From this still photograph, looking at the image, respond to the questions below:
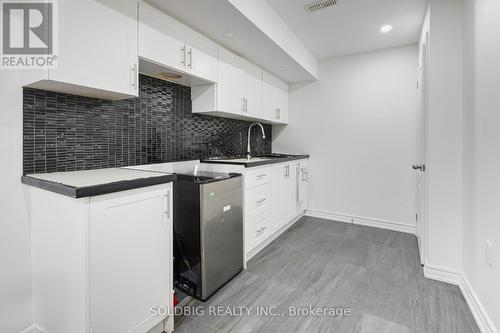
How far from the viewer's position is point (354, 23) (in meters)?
2.71

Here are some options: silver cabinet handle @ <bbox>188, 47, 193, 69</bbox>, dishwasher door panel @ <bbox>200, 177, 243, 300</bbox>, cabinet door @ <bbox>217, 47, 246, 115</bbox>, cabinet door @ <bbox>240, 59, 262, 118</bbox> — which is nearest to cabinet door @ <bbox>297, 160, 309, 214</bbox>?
cabinet door @ <bbox>240, 59, 262, 118</bbox>

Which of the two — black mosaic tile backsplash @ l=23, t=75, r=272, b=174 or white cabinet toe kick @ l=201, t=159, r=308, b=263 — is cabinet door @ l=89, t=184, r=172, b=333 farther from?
white cabinet toe kick @ l=201, t=159, r=308, b=263

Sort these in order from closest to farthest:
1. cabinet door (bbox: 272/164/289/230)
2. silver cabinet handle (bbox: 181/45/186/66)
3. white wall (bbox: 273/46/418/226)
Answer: silver cabinet handle (bbox: 181/45/186/66) → cabinet door (bbox: 272/164/289/230) → white wall (bbox: 273/46/418/226)

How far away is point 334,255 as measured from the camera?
8.58ft

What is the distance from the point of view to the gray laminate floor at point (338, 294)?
5.24 ft

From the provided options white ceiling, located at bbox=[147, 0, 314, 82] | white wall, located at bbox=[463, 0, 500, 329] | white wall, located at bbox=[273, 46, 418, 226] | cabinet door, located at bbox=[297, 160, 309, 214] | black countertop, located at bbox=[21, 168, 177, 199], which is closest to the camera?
black countertop, located at bbox=[21, 168, 177, 199]

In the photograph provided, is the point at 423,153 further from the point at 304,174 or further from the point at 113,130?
the point at 113,130

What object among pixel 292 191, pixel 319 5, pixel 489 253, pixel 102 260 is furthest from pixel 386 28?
pixel 102 260

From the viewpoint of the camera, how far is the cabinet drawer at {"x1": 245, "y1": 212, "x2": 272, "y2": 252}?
2407mm

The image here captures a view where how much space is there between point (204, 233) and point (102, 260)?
764mm

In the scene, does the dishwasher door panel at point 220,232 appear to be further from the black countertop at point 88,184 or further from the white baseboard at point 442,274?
the white baseboard at point 442,274

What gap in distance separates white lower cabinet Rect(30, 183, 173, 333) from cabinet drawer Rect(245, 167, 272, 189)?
100cm

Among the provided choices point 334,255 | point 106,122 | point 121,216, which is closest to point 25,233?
point 121,216

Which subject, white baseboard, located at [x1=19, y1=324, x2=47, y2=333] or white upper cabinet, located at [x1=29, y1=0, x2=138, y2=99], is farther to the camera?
white baseboard, located at [x1=19, y1=324, x2=47, y2=333]
